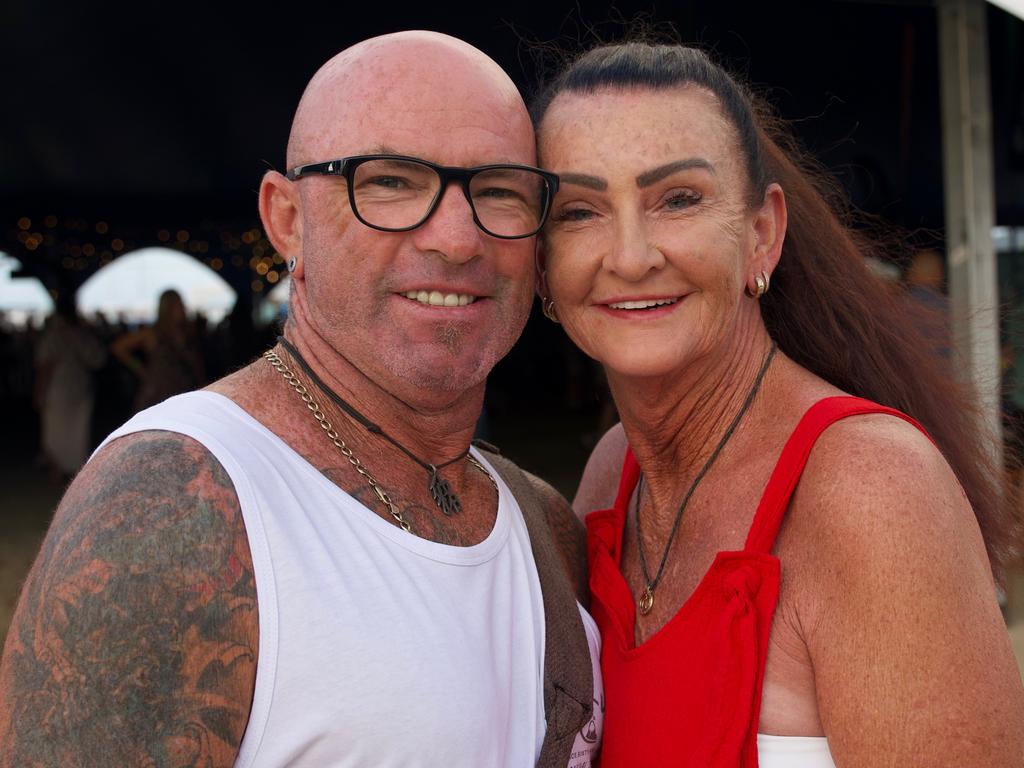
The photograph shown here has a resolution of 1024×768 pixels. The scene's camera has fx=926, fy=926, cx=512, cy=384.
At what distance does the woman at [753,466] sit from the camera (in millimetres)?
1393

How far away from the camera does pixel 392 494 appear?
1.60 m

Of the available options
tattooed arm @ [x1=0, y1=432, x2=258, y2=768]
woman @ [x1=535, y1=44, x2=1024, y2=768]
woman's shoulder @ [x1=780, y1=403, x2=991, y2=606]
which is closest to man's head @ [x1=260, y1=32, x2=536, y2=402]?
woman @ [x1=535, y1=44, x2=1024, y2=768]

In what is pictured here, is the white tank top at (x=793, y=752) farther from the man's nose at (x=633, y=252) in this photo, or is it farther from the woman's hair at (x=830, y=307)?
the man's nose at (x=633, y=252)

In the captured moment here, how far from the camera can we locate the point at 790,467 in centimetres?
159

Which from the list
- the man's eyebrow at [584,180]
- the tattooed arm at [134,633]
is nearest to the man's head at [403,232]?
the man's eyebrow at [584,180]

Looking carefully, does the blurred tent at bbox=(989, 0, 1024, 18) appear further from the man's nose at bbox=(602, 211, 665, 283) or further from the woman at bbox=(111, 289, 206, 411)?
the woman at bbox=(111, 289, 206, 411)

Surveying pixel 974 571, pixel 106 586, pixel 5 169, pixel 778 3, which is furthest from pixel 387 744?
pixel 5 169

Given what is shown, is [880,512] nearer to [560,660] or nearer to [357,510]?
[560,660]

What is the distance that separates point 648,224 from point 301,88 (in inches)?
438

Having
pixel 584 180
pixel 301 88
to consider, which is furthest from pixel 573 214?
pixel 301 88

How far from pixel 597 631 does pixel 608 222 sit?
847 mm

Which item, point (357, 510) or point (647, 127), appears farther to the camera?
point (647, 127)

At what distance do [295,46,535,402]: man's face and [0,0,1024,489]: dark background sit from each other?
57 centimetres

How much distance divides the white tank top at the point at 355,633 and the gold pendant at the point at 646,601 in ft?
1.22
